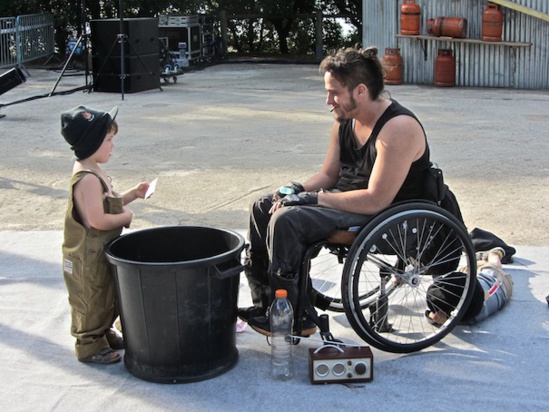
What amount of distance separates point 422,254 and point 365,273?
1.02m

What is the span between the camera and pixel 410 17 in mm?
15203

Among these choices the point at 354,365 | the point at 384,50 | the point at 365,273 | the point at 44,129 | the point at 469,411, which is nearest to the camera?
the point at 469,411

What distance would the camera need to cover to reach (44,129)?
11000mm

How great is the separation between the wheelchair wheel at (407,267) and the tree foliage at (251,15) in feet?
53.5

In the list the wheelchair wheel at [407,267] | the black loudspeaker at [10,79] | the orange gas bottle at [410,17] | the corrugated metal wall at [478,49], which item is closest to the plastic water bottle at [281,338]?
the wheelchair wheel at [407,267]

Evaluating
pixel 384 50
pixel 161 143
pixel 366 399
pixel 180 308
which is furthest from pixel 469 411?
pixel 384 50

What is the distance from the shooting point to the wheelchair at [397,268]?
12.0 ft

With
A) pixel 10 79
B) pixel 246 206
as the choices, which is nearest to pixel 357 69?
pixel 246 206

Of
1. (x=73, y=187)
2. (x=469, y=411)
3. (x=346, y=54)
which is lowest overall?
(x=469, y=411)

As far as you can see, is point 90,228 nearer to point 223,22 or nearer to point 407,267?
point 407,267

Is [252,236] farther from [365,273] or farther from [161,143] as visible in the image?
[161,143]

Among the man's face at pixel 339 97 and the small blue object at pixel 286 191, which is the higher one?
the man's face at pixel 339 97

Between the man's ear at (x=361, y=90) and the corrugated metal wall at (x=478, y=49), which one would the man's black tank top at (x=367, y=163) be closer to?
the man's ear at (x=361, y=90)

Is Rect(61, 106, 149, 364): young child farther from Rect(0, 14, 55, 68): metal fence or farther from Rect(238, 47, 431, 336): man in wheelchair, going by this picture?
Rect(0, 14, 55, 68): metal fence
